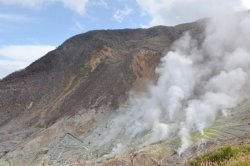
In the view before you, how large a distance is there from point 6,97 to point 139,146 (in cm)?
3633

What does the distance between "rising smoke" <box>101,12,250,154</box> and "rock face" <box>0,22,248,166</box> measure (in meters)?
2.04

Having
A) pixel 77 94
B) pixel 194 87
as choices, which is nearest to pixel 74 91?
pixel 77 94

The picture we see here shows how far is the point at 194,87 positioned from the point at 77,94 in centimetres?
1533

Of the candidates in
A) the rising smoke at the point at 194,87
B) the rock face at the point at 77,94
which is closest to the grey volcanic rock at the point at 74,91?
the rock face at the point at 77,94

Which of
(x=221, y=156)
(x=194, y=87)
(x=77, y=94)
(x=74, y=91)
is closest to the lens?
(x=221, y=156)

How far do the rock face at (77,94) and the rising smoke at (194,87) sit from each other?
2.04 meters

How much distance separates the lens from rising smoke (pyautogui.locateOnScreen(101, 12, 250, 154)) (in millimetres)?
41156

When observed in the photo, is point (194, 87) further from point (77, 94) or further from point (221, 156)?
point (221, 156)

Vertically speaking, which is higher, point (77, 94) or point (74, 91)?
point (74, 91)

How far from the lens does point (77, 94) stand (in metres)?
59.3

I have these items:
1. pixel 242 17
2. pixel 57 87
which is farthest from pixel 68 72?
pixel 242 17

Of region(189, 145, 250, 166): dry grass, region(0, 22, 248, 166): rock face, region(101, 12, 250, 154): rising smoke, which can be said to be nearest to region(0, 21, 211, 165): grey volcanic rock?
region(0, 22, 248, 166): rock face

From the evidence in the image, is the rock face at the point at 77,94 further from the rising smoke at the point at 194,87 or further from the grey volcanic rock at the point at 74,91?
the rising smoke at the point at 194,87

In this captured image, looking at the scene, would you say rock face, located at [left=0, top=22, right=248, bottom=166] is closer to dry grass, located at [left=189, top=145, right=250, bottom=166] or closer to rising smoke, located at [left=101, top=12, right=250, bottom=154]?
rising smoke, located at [left=101, top=12, right=250, bottom=154]
